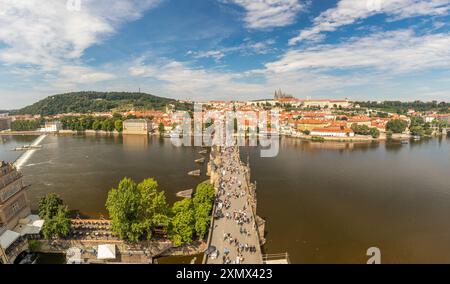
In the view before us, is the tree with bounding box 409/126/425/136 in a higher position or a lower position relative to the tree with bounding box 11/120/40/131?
lower

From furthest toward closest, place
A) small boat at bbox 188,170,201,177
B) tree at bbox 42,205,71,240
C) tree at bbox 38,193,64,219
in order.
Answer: small boat at bbox 188,170,201,177
tree at bbox 38,193,64,219
tree at bbox 42,205,71,240

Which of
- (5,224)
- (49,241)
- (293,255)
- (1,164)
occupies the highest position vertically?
(1,164)

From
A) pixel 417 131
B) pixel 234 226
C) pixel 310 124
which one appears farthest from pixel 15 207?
pixel 417 131

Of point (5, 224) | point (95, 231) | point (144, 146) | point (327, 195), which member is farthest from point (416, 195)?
point (144, 146)

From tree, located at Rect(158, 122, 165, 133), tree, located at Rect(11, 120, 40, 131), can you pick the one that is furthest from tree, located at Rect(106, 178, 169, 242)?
tree, located at Rect(11, 120, 40, 131)

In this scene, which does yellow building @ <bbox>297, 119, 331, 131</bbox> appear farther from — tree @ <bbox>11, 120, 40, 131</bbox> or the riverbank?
tree @ <bbox>11, 120, 40, 131</bbox>

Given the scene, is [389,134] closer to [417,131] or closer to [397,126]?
[397,126]

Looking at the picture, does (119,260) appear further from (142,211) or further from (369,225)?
(369,225)

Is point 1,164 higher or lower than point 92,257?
higher
